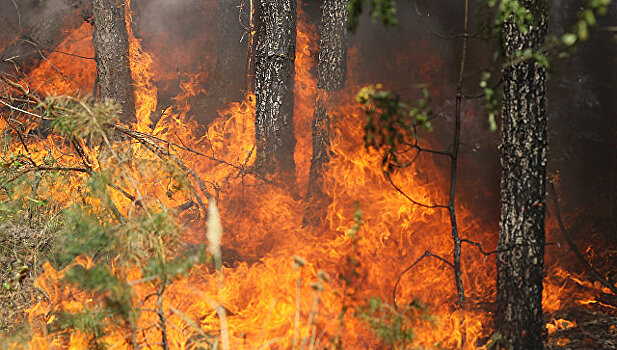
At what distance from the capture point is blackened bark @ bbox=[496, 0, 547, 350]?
4141mm

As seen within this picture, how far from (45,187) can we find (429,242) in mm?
4455

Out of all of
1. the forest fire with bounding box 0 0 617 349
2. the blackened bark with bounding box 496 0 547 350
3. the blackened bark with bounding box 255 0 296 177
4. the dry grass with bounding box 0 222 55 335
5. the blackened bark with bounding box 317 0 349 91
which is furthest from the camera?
the blackened bark with bounding box 255 0 296 177

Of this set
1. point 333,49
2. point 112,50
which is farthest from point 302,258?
point 112,50

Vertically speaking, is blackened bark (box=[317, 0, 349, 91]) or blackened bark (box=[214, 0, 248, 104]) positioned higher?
blackened bark (box=[214, 0, 248, 104])

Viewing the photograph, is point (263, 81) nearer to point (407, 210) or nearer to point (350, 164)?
point (350, 164)

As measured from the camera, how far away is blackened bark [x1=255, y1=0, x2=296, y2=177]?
684 cm

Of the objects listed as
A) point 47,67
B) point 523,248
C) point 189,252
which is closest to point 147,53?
point 47,67

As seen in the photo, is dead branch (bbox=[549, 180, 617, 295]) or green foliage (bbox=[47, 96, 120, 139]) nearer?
green foliage (bbox=[47, 96, 120, 139])

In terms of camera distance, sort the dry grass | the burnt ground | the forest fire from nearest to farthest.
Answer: the forest fire < the burnt ground < the dry grass

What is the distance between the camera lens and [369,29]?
24.1ft

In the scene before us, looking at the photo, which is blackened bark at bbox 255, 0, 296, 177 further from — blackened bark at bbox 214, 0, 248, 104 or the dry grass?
the dry grass

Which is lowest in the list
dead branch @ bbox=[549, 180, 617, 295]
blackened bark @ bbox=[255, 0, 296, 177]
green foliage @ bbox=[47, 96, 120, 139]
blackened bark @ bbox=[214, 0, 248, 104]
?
dead branch @ bbox=[549, 180, 617, 295]

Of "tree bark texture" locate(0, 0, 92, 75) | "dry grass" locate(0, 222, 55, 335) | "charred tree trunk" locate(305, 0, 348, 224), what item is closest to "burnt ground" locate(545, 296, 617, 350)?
"charred tree trunk" locate(305, 0, 348, 224)

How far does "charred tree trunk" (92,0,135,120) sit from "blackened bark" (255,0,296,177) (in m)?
2.19
